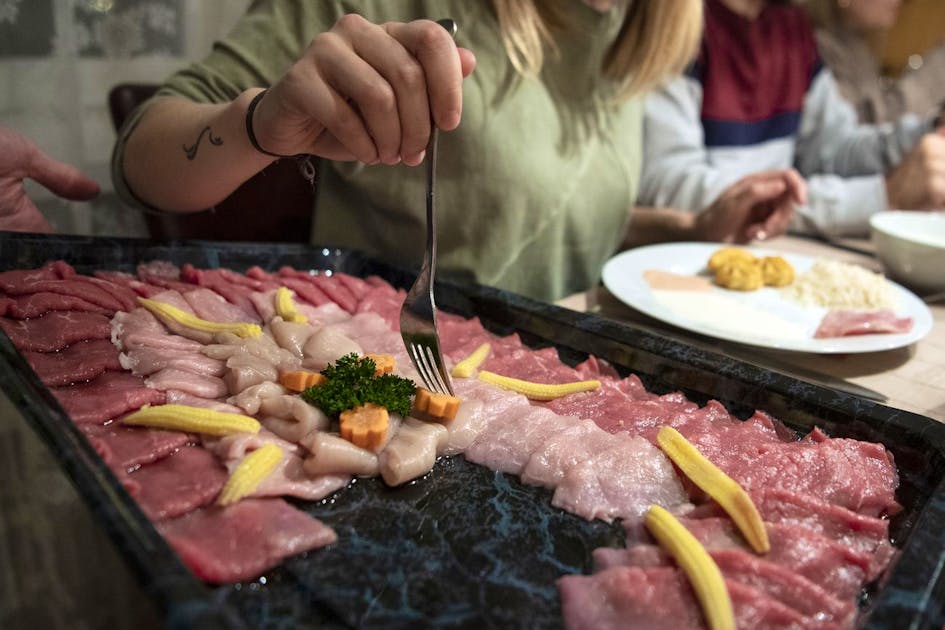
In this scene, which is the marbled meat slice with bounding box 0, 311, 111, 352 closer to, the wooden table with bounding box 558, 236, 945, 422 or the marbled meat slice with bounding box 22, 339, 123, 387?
the marbled meat slice with bounding box 22, 339, 123, 387

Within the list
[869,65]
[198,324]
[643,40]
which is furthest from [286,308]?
[869,65]

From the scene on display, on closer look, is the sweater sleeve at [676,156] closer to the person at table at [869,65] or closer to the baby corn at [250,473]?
the person at table at [869,65]

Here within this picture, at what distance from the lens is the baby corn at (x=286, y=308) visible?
158cm

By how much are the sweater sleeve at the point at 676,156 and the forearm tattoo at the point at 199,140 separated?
220 cm

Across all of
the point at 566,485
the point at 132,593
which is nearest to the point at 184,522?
the point at 132,593

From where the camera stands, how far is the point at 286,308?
1.60 m

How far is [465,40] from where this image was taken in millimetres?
2123

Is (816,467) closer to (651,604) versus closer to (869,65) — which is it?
(651,604)

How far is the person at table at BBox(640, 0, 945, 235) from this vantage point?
3098mm

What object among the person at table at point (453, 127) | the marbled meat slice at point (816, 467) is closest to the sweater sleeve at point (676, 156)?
the person at table at point (453, 127)

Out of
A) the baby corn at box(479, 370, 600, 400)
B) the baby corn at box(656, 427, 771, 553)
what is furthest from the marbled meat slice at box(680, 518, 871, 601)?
the baby corn at box(479, 370, 600, 400)

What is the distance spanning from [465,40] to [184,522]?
63.6 inches

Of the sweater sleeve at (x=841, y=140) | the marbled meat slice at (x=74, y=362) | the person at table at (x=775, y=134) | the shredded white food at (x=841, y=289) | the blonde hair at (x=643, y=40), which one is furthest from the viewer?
the sweater sleeve at (x=841, y=140)

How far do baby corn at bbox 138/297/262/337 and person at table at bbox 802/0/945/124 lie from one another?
4387 millimetres
